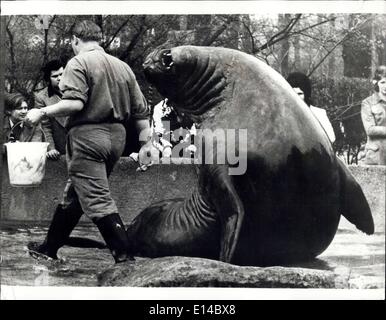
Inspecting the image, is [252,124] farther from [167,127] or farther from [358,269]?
[358,269]

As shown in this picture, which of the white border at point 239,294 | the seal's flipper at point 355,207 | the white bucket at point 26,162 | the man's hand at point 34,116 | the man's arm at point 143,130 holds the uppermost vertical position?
the man's hand at point 34,116

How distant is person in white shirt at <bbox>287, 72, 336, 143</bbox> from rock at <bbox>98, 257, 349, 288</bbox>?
1.15m

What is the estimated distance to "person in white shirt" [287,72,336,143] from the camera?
21.2ft

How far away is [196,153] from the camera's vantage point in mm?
6441

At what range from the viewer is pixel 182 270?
6.20 m

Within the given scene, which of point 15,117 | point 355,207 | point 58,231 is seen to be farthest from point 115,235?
point 355,207

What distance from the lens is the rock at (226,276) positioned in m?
6.22

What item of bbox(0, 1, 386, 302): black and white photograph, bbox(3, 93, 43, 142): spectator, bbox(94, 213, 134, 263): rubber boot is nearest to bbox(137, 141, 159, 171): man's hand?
bbox(0, 1, 386, 302): black and white photograph

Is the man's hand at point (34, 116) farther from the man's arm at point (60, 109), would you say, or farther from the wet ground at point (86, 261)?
the wet ground at point (86, 261)

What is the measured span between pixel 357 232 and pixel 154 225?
169 cm

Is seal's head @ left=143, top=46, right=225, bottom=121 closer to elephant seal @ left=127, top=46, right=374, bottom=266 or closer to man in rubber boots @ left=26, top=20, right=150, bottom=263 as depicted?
elephant seal @ left=127, top=46, right=374, bottom=266

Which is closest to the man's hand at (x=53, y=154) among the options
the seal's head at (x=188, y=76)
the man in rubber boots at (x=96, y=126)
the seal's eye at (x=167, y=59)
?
the man in rubber boots at (x=96, y=126)

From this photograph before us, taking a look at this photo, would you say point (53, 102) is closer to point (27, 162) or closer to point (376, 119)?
point (27, 162)
